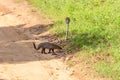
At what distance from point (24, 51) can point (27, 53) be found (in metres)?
0.22

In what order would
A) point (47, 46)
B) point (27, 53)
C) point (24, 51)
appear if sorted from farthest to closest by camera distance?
point (24, 51) → point (27, 53) → point (47, 46)

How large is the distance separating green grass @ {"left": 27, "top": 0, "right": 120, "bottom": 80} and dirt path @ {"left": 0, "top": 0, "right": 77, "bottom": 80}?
703 millimetres

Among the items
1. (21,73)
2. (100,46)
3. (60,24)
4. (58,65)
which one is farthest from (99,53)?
(60,24)

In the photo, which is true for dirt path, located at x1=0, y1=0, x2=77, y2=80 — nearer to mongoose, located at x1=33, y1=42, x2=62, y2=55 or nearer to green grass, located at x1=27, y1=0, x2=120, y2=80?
mongoose, located at x1=33, y1=42, x2=62, y2=55

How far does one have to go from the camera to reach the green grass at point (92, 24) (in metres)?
Result: 12.7

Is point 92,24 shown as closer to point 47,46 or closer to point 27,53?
point 47,46

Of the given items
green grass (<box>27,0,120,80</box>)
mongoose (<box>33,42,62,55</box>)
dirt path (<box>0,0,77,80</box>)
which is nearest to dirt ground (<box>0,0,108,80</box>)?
dirt path (<box>0,0,77,80</box>)

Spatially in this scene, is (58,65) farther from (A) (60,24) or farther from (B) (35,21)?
(B) (35,21)

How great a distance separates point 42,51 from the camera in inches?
533

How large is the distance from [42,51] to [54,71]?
1.67m

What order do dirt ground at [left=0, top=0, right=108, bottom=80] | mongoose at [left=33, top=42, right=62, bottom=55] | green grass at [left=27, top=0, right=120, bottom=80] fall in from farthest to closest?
mongoose at [left=33, top=42, right=62, bottom=55] < green grass at [left=27, top=0, right=120, bottom=80] < dirt ground at [left=0, top=0, right=108, bottom=80]

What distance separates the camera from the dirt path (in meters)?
11.8

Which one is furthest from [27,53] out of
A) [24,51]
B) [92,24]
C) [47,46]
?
[92,24]

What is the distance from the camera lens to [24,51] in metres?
13.7
